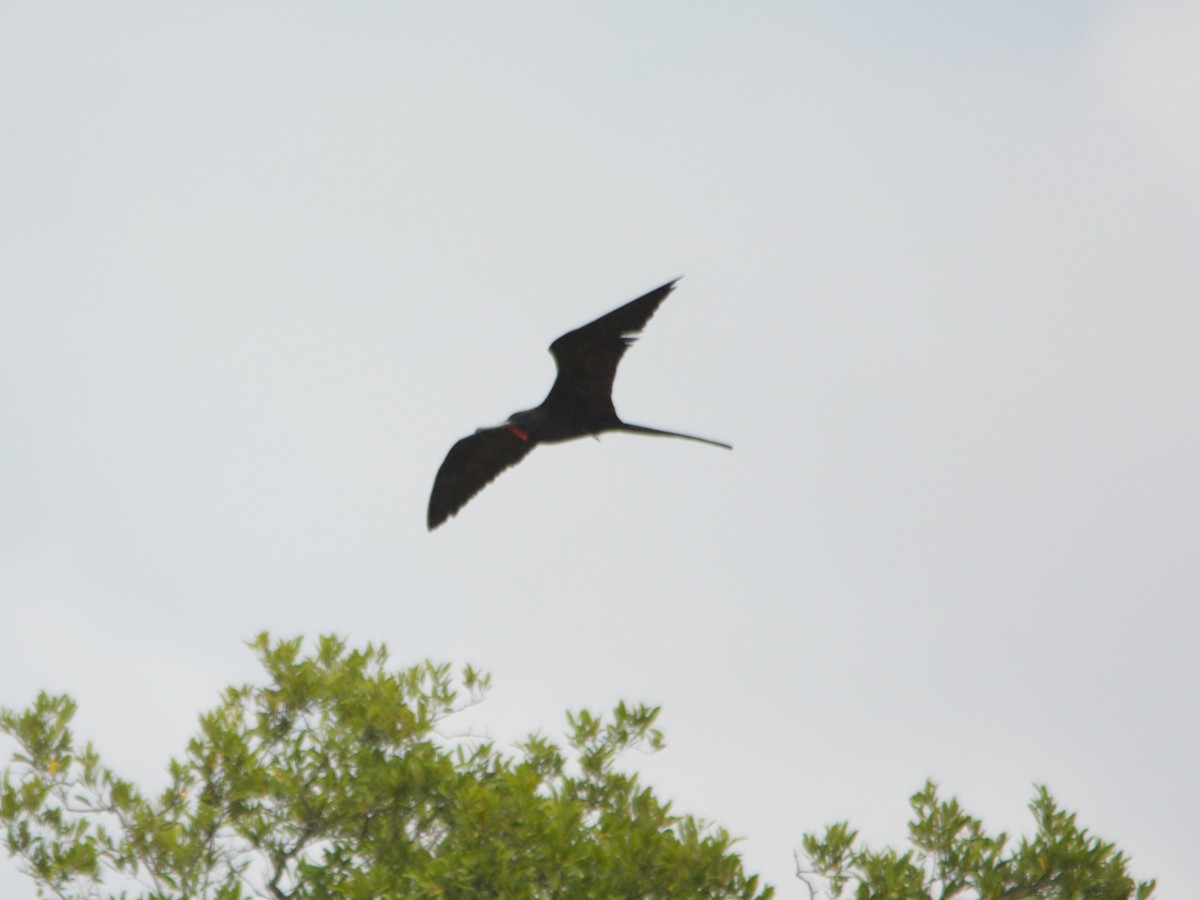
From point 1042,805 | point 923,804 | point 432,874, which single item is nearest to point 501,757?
point 432,874

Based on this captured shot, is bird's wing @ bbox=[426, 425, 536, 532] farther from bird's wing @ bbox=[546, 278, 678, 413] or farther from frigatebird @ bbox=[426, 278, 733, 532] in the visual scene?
bird's wing @ bbox=[546, 278, 678, 413]

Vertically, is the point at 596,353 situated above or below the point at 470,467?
below

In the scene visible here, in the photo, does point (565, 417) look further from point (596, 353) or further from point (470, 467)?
point (470, 467)

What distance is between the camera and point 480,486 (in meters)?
10.9

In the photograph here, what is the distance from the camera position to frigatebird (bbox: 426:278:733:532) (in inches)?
361

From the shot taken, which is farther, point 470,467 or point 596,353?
point 470,467

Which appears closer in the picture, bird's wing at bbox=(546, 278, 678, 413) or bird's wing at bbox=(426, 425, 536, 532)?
bird's wing at bbox=(546, 278, 678, 413)

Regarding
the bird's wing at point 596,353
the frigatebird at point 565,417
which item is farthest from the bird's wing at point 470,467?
the bird's wing at point 596,353

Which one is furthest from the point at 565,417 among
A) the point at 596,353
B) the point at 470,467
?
the point at 470,467

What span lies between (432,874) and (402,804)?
1.16m

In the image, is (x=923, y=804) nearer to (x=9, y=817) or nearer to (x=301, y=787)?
(x=301, y=787)

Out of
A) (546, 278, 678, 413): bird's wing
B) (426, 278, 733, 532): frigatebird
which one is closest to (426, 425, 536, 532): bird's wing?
(426, 278, 733, 532): frigatebird

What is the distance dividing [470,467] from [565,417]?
45.8 inches

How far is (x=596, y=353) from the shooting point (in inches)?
372
